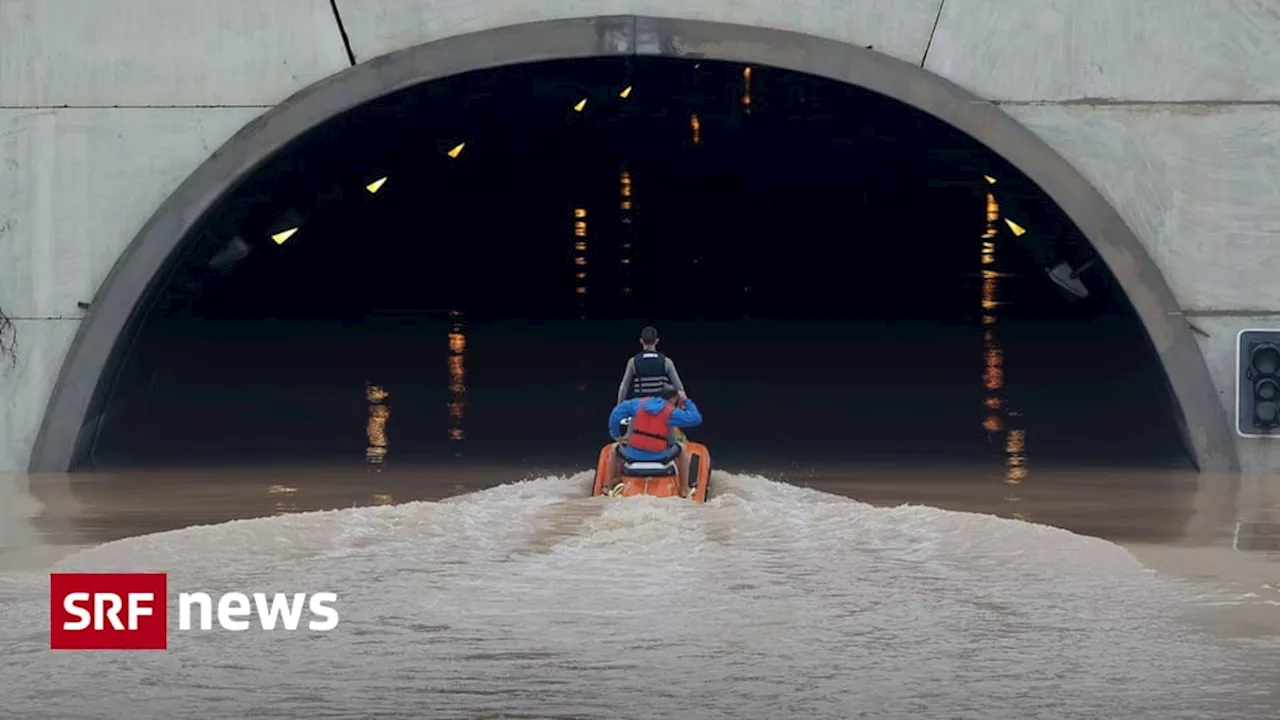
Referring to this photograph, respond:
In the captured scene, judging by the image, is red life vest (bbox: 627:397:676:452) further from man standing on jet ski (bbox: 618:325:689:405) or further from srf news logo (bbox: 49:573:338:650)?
srf news logo (bbox: 49:573:338:650)

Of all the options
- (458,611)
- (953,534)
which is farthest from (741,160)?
(458,611)

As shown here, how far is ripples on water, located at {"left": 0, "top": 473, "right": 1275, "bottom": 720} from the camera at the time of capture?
9641 millimetres

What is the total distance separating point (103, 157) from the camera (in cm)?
1797

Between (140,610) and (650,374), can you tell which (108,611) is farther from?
(650,374)

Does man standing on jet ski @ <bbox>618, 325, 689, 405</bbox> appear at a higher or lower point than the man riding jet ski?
higher

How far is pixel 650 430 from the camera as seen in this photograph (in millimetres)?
16047

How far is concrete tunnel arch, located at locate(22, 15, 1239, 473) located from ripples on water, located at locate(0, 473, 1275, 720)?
3685 mm

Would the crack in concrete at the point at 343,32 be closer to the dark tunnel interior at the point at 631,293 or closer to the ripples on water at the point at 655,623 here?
the dark tunnel interior at the point at 631,293

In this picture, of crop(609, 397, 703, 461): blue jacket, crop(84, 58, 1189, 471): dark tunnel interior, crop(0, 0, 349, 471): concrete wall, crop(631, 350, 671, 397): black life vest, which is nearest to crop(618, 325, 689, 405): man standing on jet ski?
crop(631, 350, 671, 397): black life vest

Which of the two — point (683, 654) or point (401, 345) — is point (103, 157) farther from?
point (401, 345)

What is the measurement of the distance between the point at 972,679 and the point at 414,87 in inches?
374

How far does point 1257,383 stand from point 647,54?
6.05m

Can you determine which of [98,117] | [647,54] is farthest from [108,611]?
[647,54]

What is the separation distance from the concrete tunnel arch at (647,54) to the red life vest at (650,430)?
137 inches
